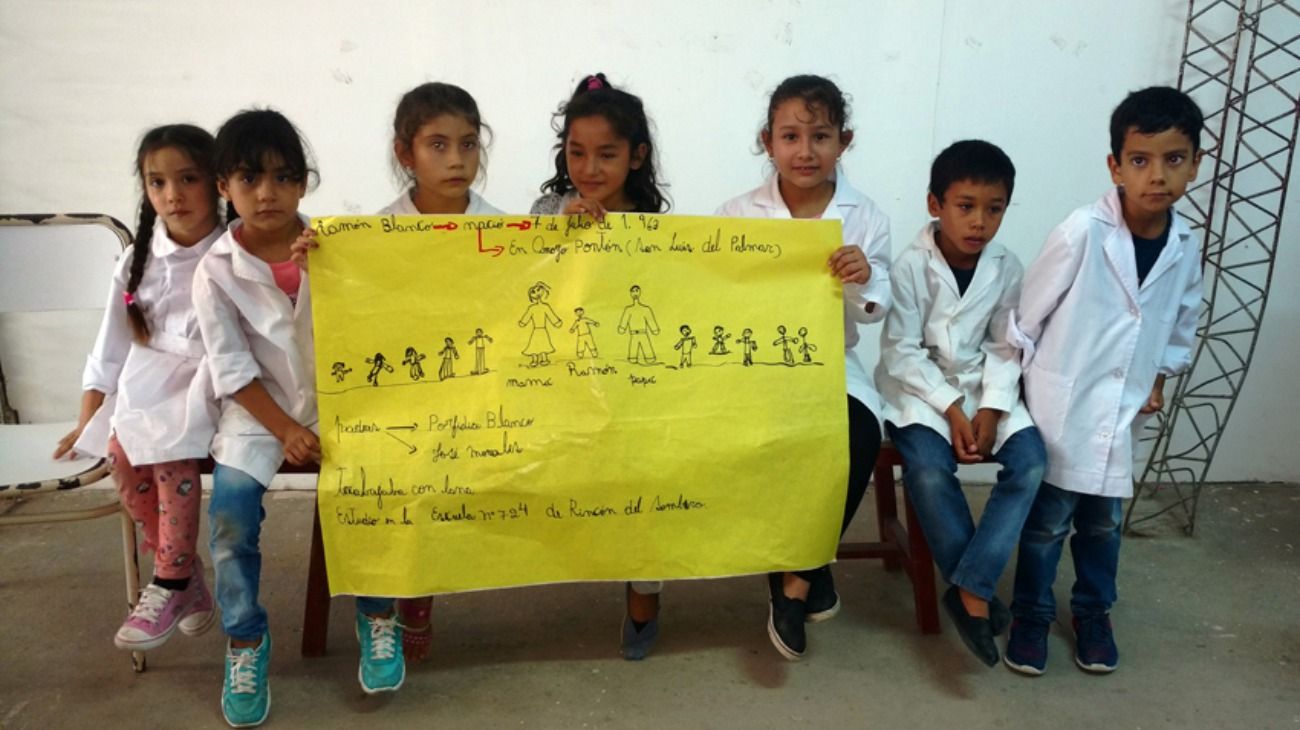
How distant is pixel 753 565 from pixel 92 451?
162cm

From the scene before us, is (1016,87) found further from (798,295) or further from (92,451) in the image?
(92,451)

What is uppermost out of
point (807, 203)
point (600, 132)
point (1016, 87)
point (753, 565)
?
point (1016, 87)

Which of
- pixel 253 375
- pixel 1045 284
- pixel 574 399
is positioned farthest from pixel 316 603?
pixel 1045 284

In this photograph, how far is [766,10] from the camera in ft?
9.39

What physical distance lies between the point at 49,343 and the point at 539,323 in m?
2.26

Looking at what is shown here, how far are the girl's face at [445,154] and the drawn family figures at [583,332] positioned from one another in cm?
44

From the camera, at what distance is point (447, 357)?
1.92m

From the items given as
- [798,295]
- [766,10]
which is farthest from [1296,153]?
[798,295]

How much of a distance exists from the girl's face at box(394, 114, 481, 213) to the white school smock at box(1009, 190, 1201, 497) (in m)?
1.43

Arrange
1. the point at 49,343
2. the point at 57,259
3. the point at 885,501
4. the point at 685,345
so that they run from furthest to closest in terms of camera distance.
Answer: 1. the point at 49,343
2. the point at 885,501
3. the point at 57,259
4. the point at 685,345

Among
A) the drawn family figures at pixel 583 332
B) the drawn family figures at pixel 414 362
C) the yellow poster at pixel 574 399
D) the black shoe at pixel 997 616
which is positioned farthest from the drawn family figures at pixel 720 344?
the black shoe at pixel 997 616

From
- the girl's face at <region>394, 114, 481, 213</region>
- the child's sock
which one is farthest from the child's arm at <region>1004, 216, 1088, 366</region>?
the child's sock

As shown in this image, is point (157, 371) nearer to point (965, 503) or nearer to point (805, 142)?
point (805, 142)

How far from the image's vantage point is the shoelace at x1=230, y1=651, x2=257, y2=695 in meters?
1.89
